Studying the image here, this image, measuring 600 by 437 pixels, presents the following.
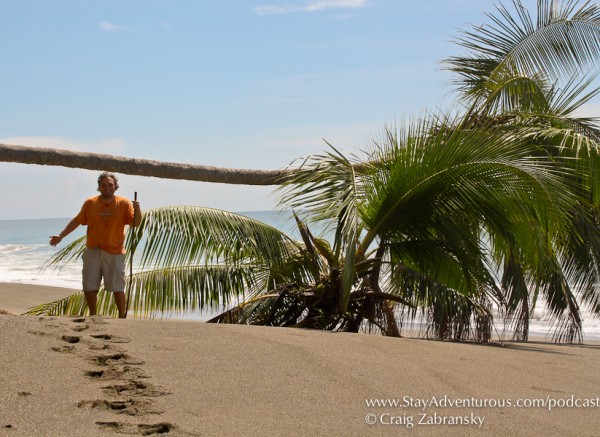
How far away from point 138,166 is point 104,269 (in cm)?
161

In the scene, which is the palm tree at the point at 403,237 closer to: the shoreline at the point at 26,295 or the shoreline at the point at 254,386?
the shoreline at the point at 254,386

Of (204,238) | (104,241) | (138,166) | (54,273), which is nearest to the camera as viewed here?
(104,241)

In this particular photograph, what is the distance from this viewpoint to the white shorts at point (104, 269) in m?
7.79

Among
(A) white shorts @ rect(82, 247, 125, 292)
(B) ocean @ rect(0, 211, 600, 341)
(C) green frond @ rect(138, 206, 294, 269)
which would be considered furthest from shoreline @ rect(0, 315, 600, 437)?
(B) ocean @ rect(0, 211, 600, 341)

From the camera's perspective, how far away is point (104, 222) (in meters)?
7.80

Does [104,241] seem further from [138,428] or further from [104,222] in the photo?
[138,428]

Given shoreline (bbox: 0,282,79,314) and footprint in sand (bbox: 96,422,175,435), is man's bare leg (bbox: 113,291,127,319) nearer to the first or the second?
footprint in sand (bbox: 96,422,175,435)

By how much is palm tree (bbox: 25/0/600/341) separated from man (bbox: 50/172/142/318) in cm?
104

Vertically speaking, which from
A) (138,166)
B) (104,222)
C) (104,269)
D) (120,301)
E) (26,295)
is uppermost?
(138,166)

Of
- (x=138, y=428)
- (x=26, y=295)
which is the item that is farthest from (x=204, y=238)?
(x=26, y=295)

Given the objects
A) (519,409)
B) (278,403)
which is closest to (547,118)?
(519,409)

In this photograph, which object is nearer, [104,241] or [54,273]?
[104,241]

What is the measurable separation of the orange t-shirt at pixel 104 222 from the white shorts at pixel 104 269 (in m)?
0.06

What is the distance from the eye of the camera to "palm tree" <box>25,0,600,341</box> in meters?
7.89
